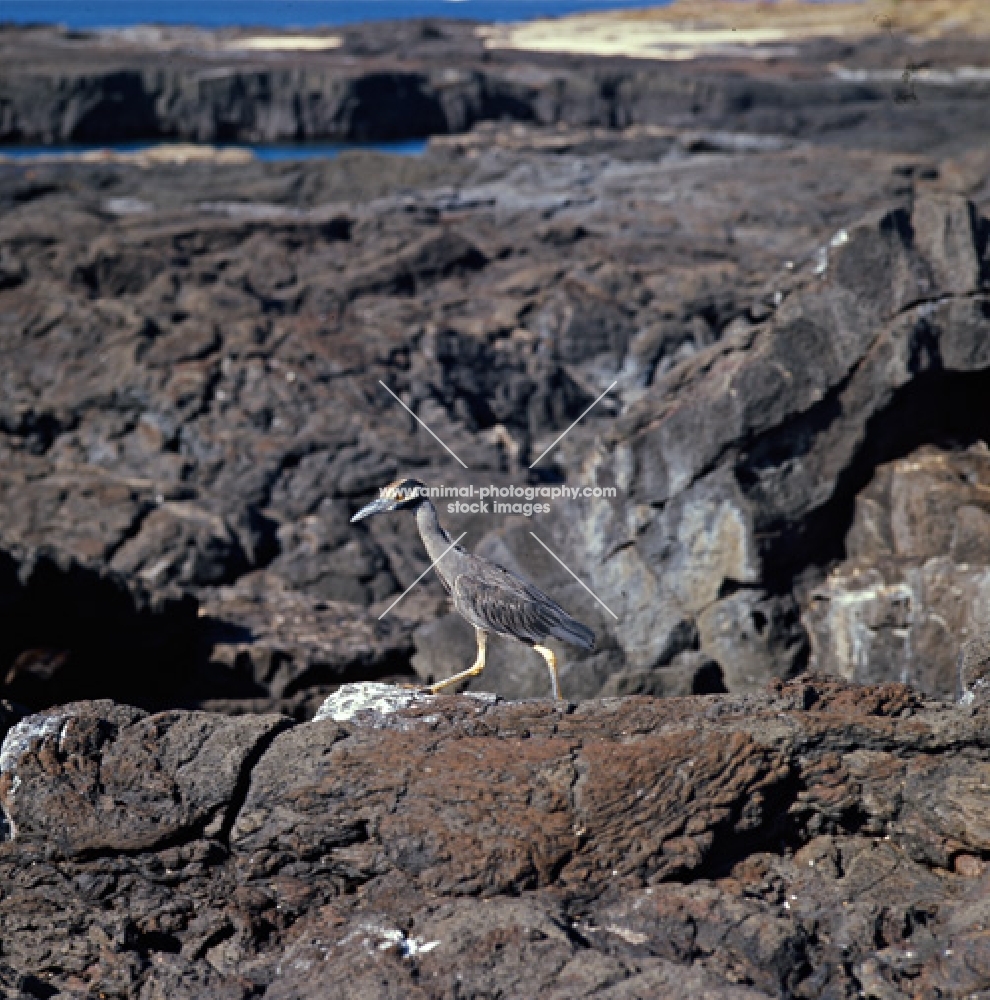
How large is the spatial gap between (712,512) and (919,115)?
29.9 meters

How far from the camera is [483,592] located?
8484 mm

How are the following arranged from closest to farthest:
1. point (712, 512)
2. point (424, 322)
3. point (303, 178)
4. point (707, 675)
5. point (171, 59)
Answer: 1. point (707, 675)
2. point (712, 512)
3. point (424, 322)
4. point (303, 178)
5. point (171, 59)

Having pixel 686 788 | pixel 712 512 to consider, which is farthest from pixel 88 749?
pixel 712 512

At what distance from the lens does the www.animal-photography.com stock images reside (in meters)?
6.45

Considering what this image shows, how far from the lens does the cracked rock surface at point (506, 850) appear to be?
613cm

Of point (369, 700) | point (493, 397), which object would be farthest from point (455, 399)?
point (369, 700)

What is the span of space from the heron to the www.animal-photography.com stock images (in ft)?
0.09

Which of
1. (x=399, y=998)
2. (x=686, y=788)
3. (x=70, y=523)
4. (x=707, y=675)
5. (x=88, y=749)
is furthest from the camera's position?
(x=70, y=523)

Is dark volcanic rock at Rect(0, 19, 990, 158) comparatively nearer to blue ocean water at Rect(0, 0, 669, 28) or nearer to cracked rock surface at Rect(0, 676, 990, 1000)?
blue ocean water at Rect(0, 0, 669, 28)

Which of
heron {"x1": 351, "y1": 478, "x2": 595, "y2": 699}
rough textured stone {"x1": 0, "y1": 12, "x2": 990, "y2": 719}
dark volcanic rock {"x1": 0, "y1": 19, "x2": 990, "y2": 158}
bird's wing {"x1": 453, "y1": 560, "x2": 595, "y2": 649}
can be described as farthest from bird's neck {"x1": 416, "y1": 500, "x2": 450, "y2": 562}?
dark volcanic rock {"x1": 0, "y1": 19, "x2": 990, "y2": 158}

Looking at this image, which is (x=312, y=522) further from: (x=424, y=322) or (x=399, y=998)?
(x=399, y=998)

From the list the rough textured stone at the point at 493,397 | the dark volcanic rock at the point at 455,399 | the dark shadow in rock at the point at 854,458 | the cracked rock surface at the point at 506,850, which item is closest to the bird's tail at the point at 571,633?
the cracked rock surface at the point at 506,850

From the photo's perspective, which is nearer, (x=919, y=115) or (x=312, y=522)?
(x=312, y=522)

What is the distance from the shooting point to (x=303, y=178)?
31.6 meters
